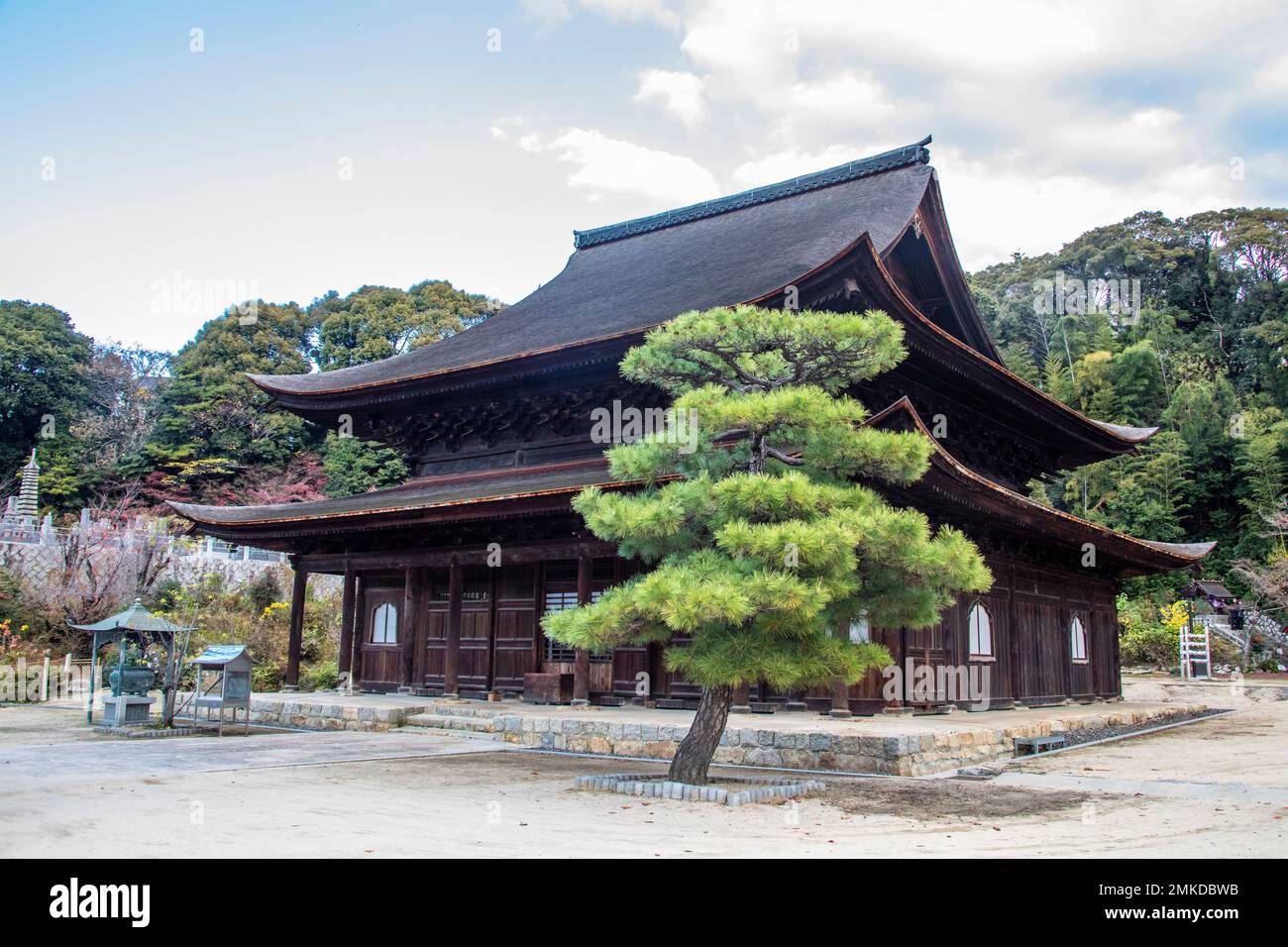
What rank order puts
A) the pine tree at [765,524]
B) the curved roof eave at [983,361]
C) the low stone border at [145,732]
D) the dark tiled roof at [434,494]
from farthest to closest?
the dark tiled roof at [434,494]
the low stone border at [145,732]
the curved roof eave at [983,361]
the pine tree at [765,524]

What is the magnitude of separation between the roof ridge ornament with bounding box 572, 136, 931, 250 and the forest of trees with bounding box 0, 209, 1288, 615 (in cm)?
1798

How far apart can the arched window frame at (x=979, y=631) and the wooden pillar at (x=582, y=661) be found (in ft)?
19.2

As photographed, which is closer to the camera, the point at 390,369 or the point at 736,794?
the point at 736,794

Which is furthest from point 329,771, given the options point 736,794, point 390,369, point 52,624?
point 52,624

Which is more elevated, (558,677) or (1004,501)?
(1004,501)

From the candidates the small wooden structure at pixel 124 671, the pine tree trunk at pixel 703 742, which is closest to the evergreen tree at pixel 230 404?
the small wooden structure at pixel 124 671

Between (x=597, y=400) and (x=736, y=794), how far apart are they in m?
9.37

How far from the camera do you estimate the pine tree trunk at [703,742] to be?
8.71 meters

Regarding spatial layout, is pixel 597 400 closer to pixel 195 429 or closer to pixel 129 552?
pixel 129 552

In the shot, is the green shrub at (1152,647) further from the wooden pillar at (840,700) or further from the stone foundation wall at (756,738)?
the wooden pillar at (840,700)

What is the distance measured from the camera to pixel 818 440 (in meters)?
8.76

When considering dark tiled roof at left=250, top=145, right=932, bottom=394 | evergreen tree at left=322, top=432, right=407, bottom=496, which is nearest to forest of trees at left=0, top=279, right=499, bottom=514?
evergreen tree at left=322, top=432, right=407, bottom=496

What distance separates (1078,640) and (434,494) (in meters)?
12.8

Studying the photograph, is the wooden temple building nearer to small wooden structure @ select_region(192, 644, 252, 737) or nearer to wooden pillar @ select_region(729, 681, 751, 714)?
wooden pillar @ select_region(729, 681, 751, 714)
